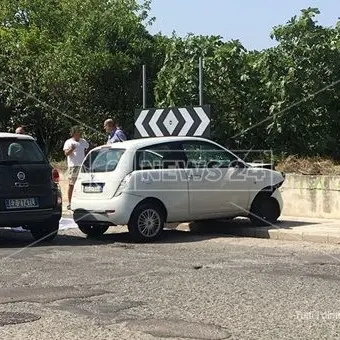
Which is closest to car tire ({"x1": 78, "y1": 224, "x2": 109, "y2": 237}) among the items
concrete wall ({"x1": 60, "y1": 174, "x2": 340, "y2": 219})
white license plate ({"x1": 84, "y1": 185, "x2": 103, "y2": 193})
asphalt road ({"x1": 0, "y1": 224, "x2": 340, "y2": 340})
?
white license plate ({"x1": 84, "y1": 185, "x2": 103, "y2": 193})

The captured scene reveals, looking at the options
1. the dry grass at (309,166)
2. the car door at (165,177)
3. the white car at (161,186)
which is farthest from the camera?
the dry grass at (309,166)

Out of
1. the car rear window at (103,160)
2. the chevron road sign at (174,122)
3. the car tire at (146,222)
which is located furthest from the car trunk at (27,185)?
the chevron road sign at (174,122)

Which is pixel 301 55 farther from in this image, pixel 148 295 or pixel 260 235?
pixel 148 295

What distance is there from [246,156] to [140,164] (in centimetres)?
500

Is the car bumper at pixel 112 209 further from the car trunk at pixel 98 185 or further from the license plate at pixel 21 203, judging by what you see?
the license plate at pixel 21 203

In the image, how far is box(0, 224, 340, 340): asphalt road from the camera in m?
5.96

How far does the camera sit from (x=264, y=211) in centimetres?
1295

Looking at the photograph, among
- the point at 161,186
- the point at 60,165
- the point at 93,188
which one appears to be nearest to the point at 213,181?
the point at 161,186

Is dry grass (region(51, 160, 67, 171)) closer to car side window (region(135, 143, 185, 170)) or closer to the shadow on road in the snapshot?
the shadow on road

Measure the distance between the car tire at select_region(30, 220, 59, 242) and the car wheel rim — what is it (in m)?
1.41

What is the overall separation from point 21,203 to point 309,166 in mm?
6425

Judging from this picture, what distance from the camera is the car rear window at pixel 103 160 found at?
1161 centimetres

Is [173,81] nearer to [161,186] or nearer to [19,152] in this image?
[161,186]

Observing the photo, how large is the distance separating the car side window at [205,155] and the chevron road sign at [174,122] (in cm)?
145
